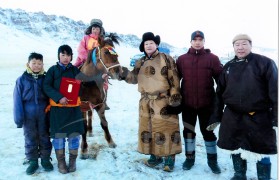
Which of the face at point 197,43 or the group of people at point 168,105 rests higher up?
the face at point 197,43

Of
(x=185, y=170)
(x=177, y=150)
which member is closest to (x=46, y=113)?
(x=177, y=150)

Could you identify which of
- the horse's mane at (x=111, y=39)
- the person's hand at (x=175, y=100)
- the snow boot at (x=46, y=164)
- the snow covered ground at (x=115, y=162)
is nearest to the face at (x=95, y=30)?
the horse's mane at (x=111, y=39)

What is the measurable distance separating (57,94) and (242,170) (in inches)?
102

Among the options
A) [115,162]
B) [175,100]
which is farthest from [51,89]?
[175,100]

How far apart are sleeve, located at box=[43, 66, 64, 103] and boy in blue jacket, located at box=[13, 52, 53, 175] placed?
14 centimetres

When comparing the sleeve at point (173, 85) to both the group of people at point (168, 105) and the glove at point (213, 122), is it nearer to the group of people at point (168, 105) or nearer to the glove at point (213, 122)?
the group of people at point (168, 105)

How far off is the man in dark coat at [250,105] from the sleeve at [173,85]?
629mm

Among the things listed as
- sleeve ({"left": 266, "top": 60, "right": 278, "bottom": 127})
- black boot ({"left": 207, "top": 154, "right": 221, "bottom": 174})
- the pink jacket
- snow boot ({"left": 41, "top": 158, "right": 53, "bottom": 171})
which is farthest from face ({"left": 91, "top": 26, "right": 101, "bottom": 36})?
sleeve ({"left": 266, "top": 60, "right": 278, "bottom": 127})

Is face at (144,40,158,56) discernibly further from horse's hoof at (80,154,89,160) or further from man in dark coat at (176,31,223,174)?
horse's hoof at (80,154,89,160)

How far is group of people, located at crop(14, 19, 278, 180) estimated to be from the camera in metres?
3.26

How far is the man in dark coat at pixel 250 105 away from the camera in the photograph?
3084 millimetres

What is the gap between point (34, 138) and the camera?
3.75m

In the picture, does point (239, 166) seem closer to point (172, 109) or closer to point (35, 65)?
point (172, 109)

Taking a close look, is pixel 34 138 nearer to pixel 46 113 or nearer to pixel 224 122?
pixel 46 113
